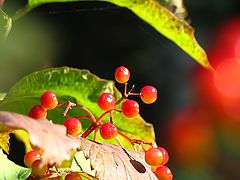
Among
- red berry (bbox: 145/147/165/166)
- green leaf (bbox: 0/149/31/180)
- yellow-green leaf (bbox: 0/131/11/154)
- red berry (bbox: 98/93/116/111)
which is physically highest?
red berry (bbox: 98/93/116/111)

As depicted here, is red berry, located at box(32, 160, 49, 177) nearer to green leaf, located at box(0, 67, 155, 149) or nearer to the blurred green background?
green leaf, located at box(0, 67, 155, 149)

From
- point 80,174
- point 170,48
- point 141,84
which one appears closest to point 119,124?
point 80,174

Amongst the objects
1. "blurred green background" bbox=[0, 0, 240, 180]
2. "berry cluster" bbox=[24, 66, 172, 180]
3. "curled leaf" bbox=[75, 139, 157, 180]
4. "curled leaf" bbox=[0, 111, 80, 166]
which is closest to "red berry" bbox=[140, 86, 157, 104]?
"berry cluster" bbox=[24, 66, 172, 180]

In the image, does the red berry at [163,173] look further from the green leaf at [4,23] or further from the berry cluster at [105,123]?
the green leaf at [4,23]

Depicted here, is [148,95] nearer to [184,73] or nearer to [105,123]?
[105,123]

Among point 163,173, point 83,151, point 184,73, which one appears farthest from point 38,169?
point 184,73

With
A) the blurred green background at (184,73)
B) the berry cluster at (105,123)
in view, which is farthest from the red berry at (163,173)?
the blurred green background at (184,73)

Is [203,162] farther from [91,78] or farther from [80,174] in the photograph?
[80,174]
